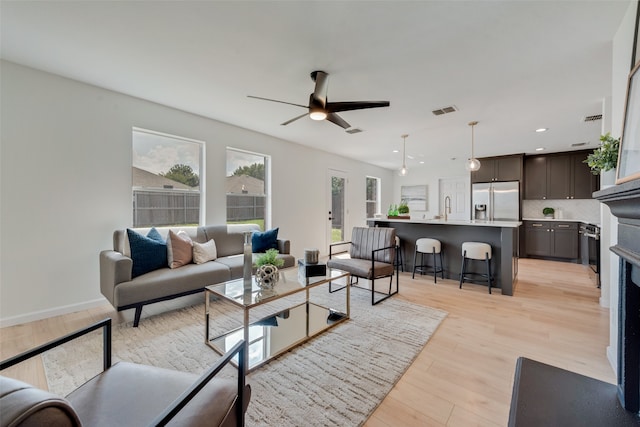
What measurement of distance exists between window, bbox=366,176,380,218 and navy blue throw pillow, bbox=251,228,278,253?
4.71 meters

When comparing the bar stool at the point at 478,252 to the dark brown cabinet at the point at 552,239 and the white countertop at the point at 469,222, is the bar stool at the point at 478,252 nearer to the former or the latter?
the white countertop at the point at 469,222

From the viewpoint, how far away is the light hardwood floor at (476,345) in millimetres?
1579

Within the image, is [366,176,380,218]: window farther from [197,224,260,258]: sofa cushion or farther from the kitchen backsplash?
[197,224,260,258]: sofa cushion

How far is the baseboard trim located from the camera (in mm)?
2577

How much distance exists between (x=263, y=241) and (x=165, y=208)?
4.80 feet

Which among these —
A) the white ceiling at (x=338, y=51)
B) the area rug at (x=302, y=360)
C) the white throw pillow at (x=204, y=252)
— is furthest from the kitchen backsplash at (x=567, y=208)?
the white throw pillow at (x=204, y=252)

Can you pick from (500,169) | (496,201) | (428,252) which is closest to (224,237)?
(428,252)

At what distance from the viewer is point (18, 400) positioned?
20.7 inches

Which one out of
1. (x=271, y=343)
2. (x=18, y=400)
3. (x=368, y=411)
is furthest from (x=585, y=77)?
(x=18, y=400)

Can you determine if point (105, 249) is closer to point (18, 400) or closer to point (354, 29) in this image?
point (18, 400)

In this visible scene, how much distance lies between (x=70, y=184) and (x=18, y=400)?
3.32 meters

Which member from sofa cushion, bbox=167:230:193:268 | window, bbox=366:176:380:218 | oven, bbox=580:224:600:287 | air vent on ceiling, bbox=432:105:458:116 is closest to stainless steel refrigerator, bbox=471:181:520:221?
oven, bbox=580:224:600:287

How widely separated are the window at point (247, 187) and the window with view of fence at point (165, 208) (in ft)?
1.92

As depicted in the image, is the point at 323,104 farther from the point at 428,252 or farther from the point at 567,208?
the point at 567,208
